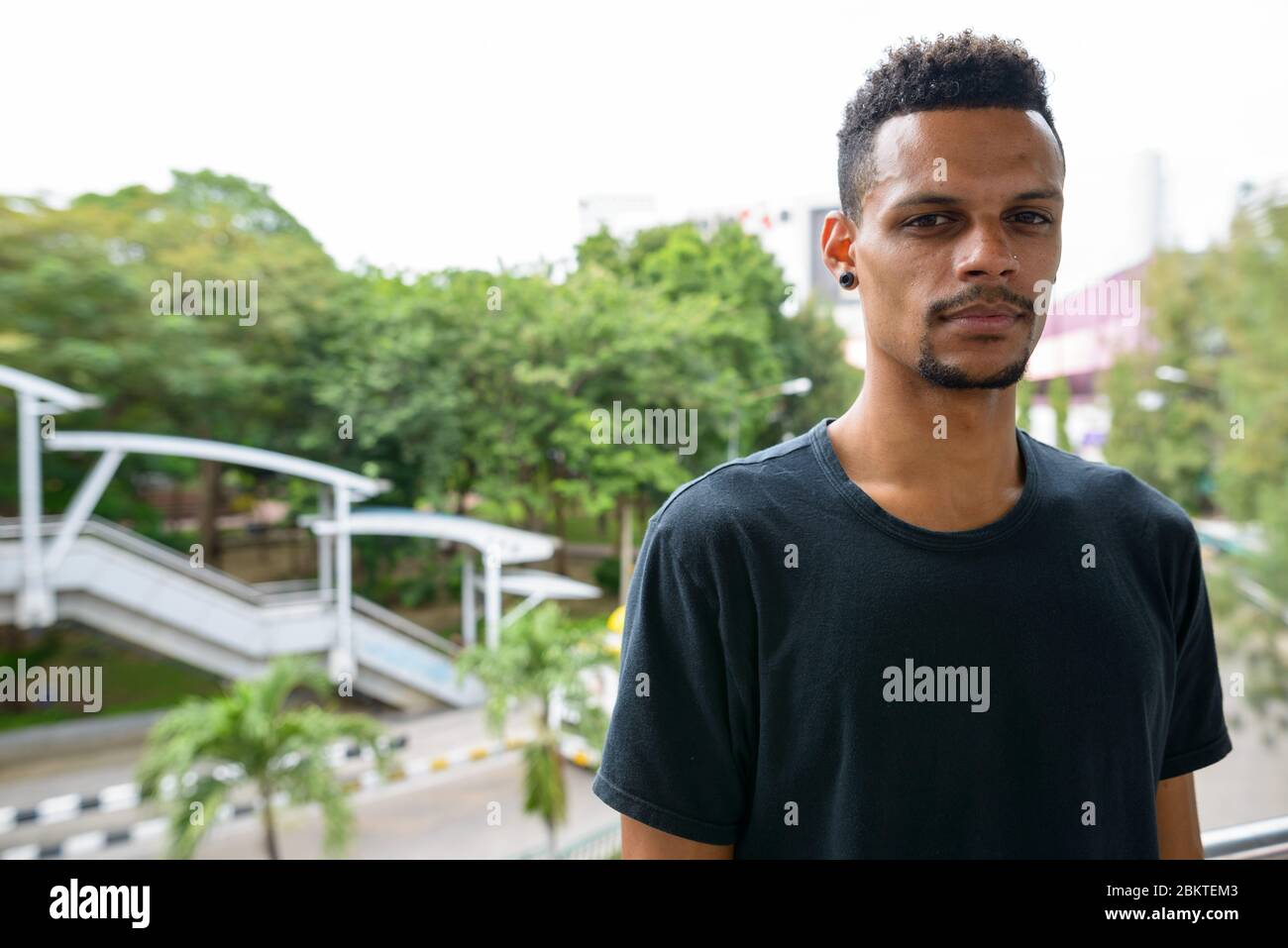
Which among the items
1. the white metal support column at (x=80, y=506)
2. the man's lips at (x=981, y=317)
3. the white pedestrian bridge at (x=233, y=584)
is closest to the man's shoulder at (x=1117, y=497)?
the man's lips at (x=981, y=317)

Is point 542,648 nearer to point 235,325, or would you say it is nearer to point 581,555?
point 581,555

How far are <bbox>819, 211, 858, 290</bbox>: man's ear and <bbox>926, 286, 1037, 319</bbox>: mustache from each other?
83 millimetres

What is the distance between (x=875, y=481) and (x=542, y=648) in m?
2.28

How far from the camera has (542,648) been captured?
284 cm

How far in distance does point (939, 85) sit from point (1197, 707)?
1.77ft

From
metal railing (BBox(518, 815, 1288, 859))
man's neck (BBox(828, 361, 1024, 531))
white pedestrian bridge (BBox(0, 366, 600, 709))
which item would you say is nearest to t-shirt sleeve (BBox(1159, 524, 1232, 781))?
man's neck (BBox(828, 361, 1024, 531))

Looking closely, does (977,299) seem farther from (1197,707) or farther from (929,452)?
(1197,707)

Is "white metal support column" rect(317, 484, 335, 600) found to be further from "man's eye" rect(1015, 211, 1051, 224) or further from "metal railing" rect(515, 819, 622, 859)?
"man's eye" rect(1015, 211, 1051, 224)

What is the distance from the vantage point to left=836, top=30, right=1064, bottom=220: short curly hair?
0.66 meters

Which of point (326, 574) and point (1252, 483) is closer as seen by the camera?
point (1252, 483)

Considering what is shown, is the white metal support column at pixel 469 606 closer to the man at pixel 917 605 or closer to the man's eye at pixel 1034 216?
the man at pixel 917 605

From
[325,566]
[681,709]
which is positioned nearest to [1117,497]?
[681,709]

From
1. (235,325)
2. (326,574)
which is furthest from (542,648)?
(235,325)

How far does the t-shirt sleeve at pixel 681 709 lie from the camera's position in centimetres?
63
